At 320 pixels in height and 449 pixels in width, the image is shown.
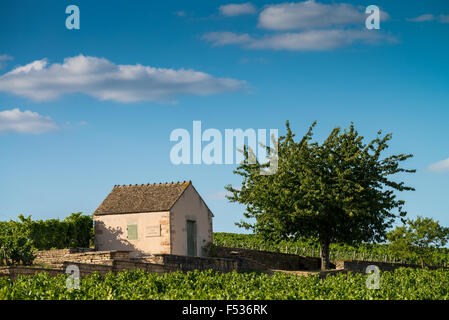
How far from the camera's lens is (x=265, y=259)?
3878cm

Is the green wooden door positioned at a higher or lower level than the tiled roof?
lower

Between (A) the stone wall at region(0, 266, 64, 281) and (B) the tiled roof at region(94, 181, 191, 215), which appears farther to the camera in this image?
(B) the tiled roof at region(94, 181, 191, 215)

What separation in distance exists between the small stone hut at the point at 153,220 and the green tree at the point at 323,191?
4334mm

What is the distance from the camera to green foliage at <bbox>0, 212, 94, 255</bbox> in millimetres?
31766

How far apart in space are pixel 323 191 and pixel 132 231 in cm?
1145

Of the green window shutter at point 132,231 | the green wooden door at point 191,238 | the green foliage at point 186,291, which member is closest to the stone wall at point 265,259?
the green wooden door at point 191,238

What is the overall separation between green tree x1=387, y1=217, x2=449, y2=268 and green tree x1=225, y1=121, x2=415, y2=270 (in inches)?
353

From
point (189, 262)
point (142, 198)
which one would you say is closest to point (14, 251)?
point (189, 262)

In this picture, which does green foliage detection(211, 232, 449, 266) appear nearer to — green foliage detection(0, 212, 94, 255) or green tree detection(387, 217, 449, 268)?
green tree detection(387, 217, 449, 268)

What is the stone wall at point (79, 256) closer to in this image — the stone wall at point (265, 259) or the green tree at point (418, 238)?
the stone wall at point (265, 259)

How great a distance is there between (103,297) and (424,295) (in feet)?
26.1

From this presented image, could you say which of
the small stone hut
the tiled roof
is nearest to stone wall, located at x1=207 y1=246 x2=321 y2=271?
the small stone hut

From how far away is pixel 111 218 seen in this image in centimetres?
3341

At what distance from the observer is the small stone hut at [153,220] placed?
105 feet
